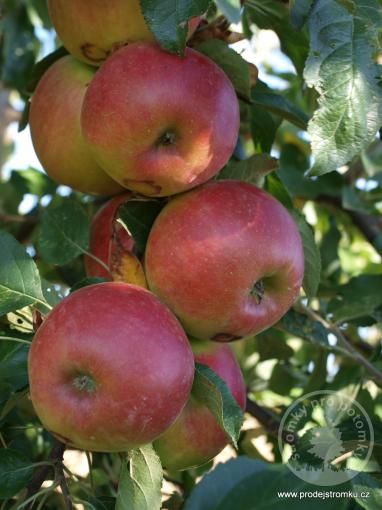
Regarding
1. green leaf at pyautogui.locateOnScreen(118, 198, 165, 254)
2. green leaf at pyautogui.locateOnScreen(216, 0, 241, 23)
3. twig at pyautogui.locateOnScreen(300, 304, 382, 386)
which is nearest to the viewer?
green leaf at pyautogui.locateOnScreen(216, 0, 241, 23)

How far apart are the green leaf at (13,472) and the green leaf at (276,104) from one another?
799 mm

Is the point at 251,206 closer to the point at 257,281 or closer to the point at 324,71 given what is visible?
the point at 257,281

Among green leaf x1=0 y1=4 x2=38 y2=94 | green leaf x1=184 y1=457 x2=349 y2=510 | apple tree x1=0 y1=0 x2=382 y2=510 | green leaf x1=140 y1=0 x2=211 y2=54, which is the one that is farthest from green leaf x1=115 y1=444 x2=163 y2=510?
green leaf x1=0 y1=4 x2=38 y2=94

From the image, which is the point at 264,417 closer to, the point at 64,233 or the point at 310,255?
the point at 310,255

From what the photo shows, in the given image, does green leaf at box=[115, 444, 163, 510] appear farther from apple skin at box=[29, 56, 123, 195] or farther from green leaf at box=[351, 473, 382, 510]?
apple skin at box=[29, 56, 123, 195]

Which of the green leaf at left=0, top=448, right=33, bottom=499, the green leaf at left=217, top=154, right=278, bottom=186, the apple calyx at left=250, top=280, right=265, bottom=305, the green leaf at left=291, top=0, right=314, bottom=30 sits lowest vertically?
the green leaf at left=0, top=448, right=33, bottom=499

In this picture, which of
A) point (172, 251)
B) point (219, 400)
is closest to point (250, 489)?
point (219, 400)

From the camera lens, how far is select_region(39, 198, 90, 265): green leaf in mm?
1382

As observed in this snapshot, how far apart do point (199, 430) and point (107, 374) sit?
30 cm

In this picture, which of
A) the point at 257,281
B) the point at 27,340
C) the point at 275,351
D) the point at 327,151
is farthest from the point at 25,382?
the point at 275,351

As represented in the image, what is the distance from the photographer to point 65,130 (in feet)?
4.33

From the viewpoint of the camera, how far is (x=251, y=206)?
1.16 metres

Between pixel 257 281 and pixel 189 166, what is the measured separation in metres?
0.22

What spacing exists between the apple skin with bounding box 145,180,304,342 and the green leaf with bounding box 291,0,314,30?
0.28 metres
